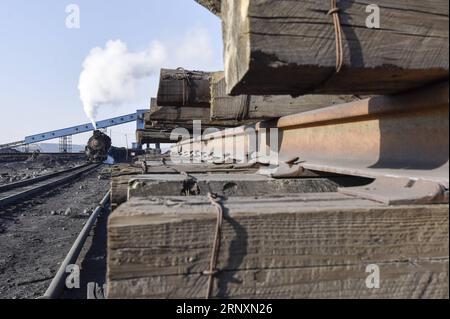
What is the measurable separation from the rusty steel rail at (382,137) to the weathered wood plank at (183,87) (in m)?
1.68

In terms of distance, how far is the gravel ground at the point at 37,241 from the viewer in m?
5.63

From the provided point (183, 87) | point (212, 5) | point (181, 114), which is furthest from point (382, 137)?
point (181, 114)

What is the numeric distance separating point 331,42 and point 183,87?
343 centimetres

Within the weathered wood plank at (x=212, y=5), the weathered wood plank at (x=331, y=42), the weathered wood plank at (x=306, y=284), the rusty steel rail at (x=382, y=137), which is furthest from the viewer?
the weathered wood plank at (x=212, y=5)

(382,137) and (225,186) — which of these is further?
(225,186)

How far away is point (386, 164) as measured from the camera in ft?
6.02

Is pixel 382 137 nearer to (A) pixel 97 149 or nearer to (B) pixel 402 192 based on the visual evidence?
(B) pixel 402 192

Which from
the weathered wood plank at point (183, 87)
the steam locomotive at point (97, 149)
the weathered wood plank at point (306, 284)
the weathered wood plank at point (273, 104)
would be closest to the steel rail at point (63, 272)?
the weathered wood plank at point (183, 87)

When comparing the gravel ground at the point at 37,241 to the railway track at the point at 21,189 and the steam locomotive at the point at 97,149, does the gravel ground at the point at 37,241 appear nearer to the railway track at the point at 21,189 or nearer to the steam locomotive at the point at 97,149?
the railway track at the point at 21,189

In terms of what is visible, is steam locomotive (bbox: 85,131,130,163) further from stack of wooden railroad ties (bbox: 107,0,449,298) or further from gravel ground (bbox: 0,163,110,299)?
stack of wooden railroad ties (bbox: 107,0,449,298)

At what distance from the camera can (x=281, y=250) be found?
123 cm

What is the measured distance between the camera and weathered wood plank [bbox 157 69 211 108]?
15.2 feet

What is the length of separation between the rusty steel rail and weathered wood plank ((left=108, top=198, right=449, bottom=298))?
0.18 metres
